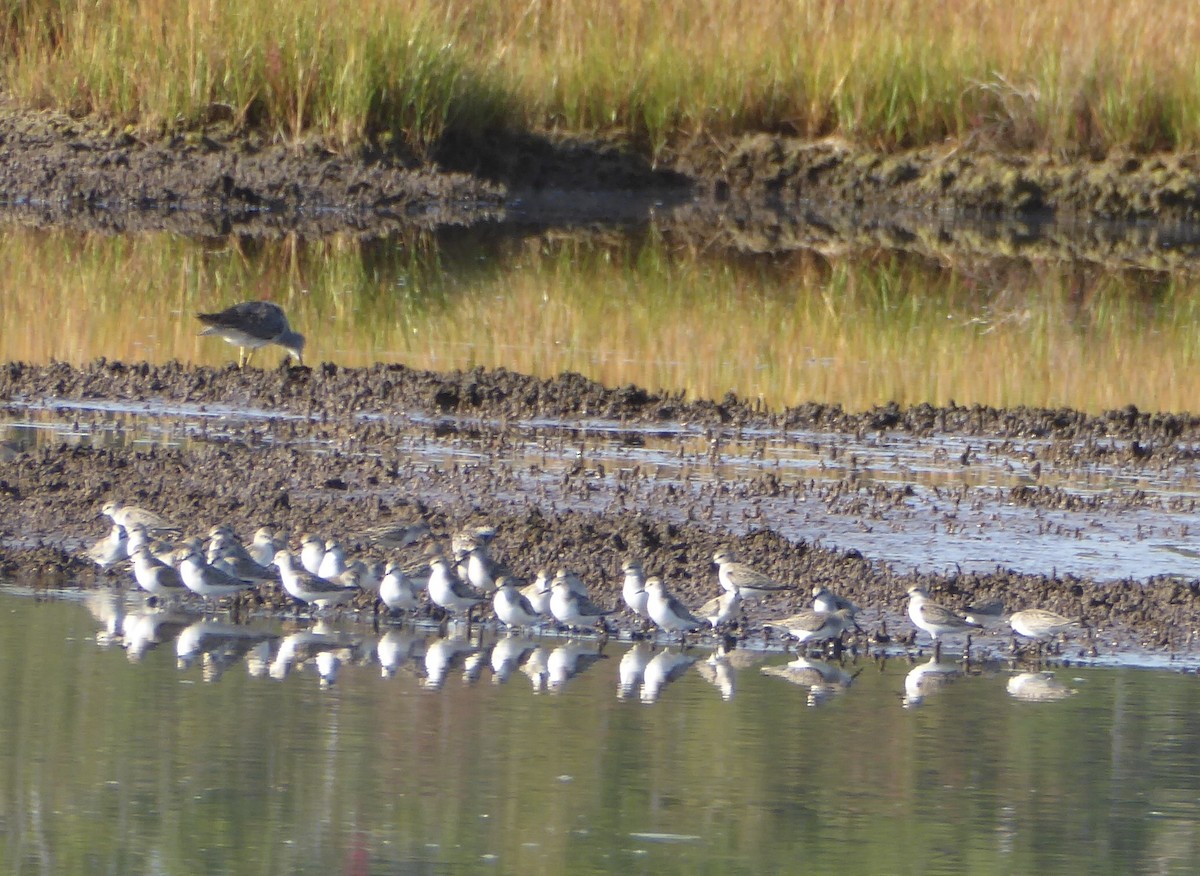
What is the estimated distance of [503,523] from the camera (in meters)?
9.77

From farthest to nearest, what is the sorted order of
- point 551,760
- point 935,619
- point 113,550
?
point 113,550 → point 935,619 → point 551,760

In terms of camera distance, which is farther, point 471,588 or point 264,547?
point 264,547

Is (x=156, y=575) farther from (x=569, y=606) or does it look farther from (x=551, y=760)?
(x=551, y=760)

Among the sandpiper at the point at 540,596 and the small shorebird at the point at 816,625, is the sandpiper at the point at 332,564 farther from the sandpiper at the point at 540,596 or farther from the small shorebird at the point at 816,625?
the small shorebird at the point at 816,625

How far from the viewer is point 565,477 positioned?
11.1 m

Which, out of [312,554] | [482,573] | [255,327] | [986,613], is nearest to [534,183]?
[255,327]

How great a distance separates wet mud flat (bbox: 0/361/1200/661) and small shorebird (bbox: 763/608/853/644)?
264mm

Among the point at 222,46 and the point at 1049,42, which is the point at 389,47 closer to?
the point at 222,46

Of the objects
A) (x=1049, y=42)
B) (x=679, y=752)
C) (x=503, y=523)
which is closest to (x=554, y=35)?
(x=1049, y=42)

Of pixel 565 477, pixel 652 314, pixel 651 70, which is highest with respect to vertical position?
pixel 651 70

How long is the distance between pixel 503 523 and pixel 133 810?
12.1 feet

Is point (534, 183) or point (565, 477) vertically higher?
point (534, 183)

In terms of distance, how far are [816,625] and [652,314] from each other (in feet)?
31.1

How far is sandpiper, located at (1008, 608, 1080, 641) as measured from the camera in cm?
824
